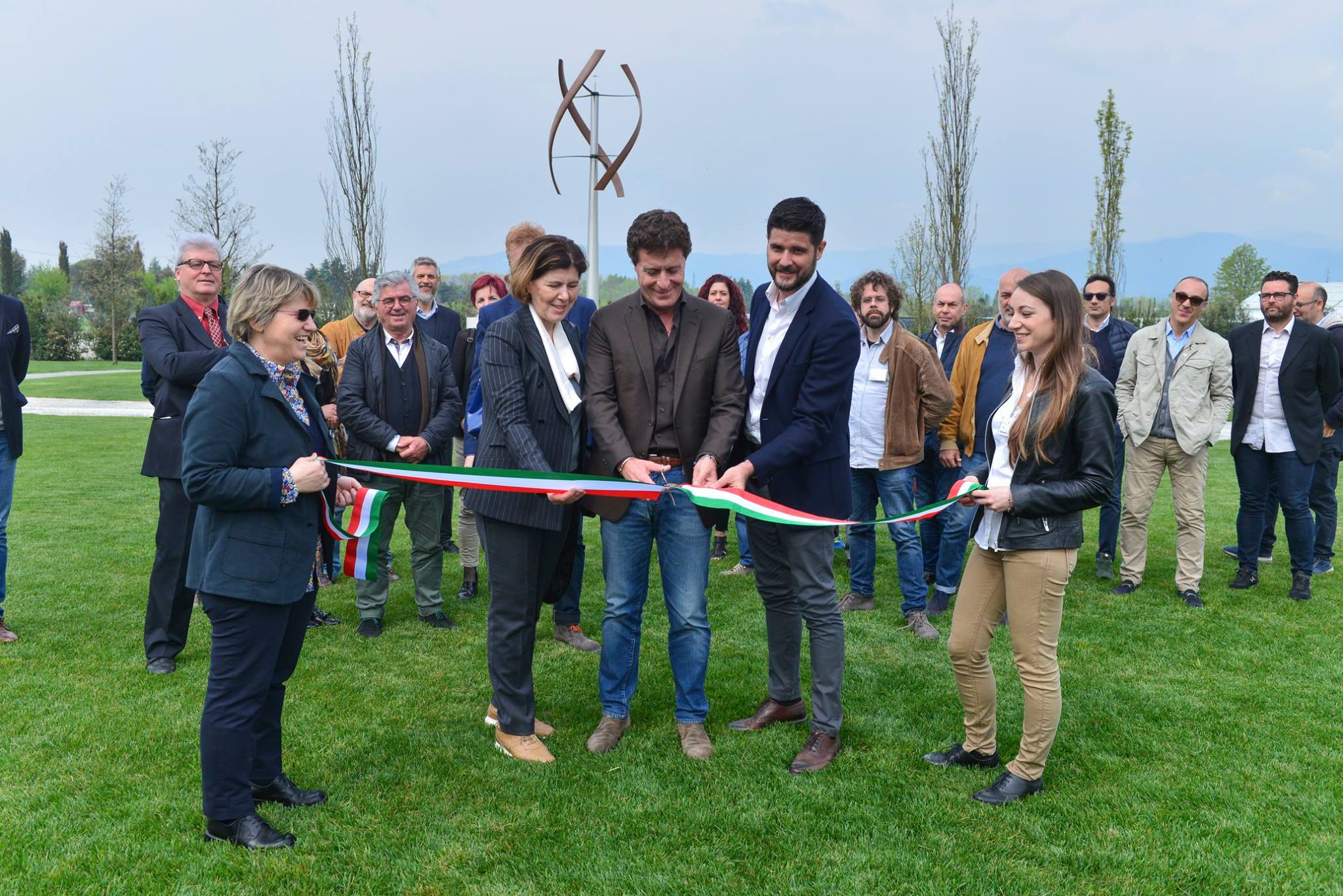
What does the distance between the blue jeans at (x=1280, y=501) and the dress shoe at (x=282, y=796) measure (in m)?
7.29

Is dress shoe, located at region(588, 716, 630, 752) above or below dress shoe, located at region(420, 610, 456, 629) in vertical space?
above

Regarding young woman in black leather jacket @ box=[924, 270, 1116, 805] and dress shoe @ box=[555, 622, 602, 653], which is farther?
dress shoe @ box=[555, 622, 602, 653]

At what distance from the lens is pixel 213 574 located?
3209 mm

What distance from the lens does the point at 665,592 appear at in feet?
13.9

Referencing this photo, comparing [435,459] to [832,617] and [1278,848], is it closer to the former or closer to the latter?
A: [832,617]

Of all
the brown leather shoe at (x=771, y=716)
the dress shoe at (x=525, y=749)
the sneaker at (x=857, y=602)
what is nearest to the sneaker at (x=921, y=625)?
the sneaker at (x=857, y=602)

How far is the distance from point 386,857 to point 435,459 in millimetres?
3320

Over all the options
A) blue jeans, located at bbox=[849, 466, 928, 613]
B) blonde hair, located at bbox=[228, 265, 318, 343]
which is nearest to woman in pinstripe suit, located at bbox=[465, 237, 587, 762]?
blonde hair, located at bbox=[228, 265, 318, 343]

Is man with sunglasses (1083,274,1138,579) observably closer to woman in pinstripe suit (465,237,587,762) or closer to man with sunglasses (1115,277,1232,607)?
man with sunglasses (1115,277,1232,607)

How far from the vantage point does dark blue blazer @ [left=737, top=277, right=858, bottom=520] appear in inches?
159

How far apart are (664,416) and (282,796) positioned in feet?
7.50

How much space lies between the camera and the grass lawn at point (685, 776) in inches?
130

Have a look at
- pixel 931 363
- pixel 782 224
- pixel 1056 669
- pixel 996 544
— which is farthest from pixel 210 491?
pixel 931 363

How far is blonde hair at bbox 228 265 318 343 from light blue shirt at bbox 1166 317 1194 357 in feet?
21.7
